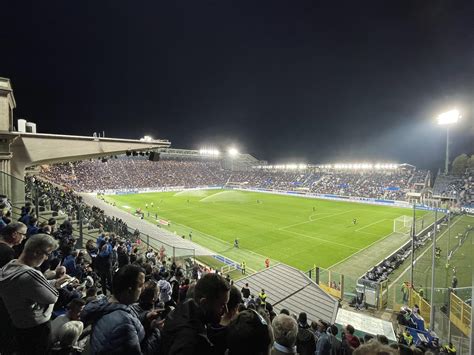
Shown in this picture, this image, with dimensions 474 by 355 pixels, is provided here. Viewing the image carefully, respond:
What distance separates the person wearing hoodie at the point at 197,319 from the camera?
171cm

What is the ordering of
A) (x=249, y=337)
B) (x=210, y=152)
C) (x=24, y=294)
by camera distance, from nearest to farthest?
(x=249, y=337) → (x=24, y=294) → (x=210, y=152)

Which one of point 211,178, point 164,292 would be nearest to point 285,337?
point 164,292

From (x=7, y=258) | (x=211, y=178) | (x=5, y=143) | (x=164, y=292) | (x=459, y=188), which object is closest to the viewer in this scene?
(x=7, y=258)

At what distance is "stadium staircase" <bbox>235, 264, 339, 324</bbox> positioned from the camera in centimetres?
1184

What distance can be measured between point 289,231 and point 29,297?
28823 millimetres

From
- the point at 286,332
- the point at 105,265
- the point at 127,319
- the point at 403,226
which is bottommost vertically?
the point at 403,226

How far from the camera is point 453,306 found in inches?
449

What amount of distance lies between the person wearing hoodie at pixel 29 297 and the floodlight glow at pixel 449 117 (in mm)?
20490

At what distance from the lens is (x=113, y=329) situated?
204cm

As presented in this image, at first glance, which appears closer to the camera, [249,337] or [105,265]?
[249,337]

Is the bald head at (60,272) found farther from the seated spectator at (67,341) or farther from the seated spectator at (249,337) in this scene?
the seated spectator at (249,337)

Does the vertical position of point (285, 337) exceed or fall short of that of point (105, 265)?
it exceeds it

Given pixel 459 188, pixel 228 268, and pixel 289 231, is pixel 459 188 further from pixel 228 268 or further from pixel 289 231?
pixel 228 268

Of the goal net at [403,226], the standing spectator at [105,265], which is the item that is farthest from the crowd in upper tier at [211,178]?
the standing spectator at [105,265]
